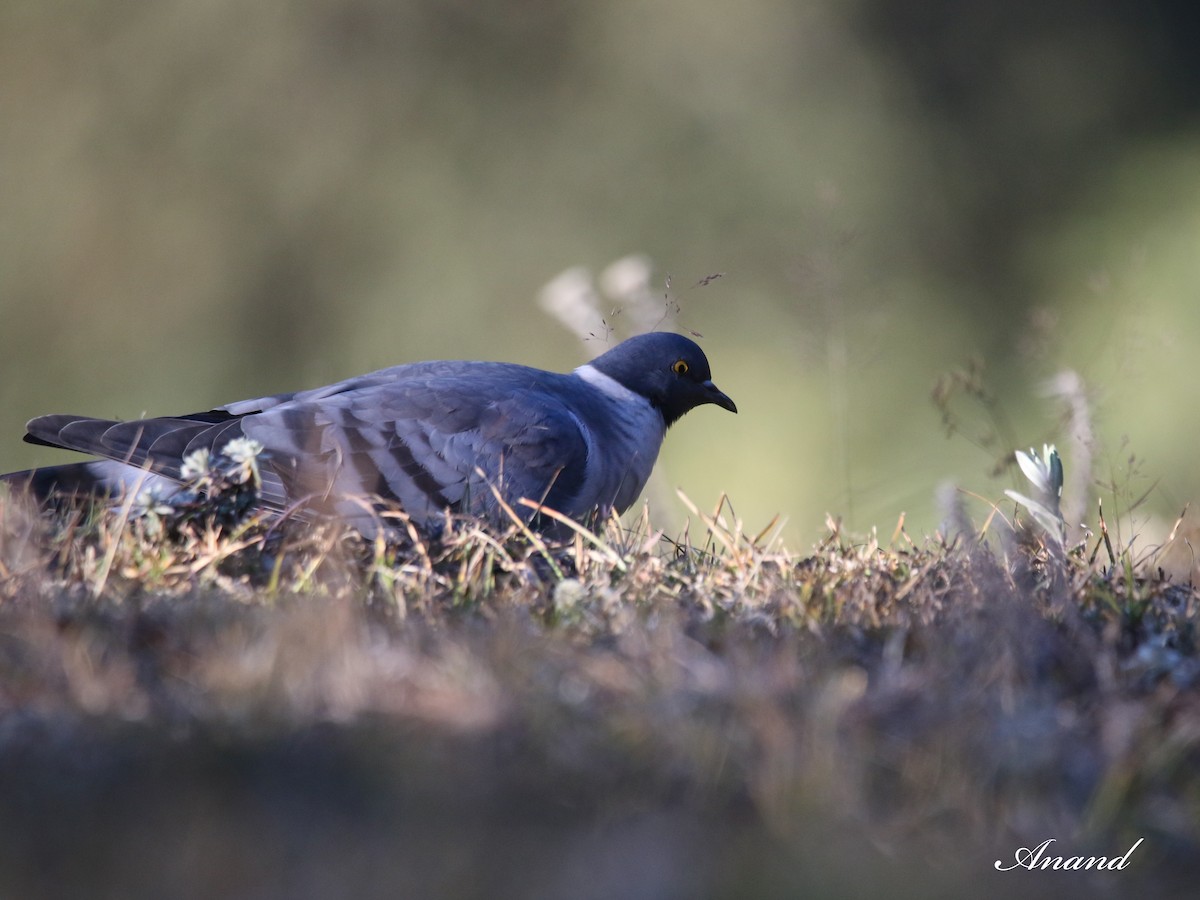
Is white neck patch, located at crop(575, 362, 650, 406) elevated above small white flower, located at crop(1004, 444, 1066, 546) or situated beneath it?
elevated above

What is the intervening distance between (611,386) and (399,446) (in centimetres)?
117

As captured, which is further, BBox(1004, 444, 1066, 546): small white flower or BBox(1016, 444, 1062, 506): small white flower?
BBox(1016, 444, 1062, 506): small white flower

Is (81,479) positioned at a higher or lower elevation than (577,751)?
higher

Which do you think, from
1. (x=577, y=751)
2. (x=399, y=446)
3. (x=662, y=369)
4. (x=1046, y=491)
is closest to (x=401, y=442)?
(x=399, y=446)

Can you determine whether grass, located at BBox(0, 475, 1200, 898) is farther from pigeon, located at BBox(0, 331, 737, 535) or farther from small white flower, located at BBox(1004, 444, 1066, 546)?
pigeon, located at BBox(0, 331, 737, 535)

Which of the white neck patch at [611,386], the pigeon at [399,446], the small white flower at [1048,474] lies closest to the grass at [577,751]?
the small white flower at [1048,474]

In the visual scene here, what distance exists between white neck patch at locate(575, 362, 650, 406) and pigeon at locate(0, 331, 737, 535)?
1.24 feet

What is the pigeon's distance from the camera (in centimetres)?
345

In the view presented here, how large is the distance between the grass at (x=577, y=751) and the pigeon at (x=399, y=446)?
44.3 inches

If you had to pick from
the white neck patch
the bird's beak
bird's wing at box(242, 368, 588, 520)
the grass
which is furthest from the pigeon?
the grass

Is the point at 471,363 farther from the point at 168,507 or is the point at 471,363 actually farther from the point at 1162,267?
the point at 1162,267

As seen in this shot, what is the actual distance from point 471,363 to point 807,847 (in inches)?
109

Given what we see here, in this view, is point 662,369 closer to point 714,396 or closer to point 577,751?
point 714,396

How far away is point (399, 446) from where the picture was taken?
11.7ft
